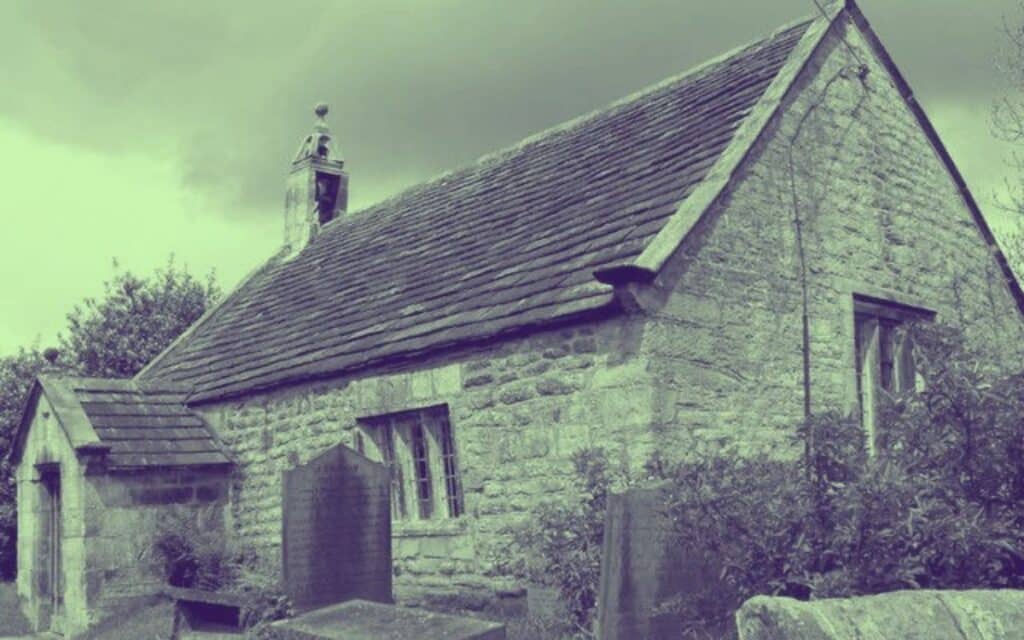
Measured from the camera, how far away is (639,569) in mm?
7914

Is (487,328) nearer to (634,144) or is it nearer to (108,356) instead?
(634,144)

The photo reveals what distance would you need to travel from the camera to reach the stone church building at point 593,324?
10250 mm

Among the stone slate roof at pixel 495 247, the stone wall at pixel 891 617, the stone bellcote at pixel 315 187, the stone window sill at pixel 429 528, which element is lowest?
the stone wall at pixel 891 617

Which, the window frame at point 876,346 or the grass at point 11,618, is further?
the grass at point 11,618

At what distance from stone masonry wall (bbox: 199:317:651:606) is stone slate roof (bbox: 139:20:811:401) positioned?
13.2 inches

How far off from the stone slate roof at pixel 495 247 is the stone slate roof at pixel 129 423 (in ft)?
2.02

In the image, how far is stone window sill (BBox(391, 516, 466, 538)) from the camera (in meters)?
11.6

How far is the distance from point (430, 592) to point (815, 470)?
5689 mm

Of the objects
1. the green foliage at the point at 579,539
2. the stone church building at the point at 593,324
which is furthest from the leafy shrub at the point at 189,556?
the green foliage at the point at 579,539

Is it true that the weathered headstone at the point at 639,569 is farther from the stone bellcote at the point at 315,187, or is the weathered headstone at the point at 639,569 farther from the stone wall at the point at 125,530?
the stone bellcote at the point at 315,187

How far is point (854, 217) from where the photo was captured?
40.4ft

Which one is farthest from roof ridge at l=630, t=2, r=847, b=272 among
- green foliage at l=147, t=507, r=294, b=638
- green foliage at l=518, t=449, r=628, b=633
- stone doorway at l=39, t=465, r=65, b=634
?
stone doorway at l=39, t=465, r=65, b=634

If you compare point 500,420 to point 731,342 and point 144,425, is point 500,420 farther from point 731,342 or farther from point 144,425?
point 144,425

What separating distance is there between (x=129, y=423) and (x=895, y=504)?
1134 cm
